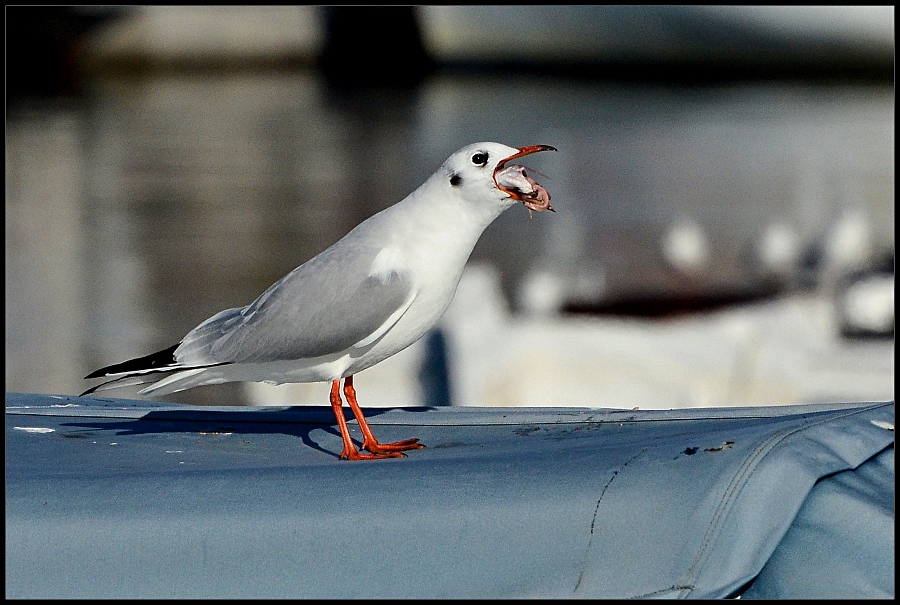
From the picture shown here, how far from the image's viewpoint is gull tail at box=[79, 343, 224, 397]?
1949 mm

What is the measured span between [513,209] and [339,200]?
1468 mm

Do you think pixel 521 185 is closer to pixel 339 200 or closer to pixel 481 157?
pixel 481 157

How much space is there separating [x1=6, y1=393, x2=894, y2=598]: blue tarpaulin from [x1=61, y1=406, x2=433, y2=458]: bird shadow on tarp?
1.35ft

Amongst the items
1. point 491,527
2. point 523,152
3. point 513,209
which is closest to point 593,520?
point 491,527

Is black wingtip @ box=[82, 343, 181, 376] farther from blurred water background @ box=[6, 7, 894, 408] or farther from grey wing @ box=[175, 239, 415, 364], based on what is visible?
blurred water background @ box=[6, 7, 894, 408]

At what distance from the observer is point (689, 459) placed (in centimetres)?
164

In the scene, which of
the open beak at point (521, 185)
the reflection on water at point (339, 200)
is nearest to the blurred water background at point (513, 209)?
the reflection on water at point (339, 200)

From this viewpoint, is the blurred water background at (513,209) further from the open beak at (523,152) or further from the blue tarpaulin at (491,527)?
the blue tarpaulin at (491,527)

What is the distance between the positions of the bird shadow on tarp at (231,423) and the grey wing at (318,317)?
18 cm

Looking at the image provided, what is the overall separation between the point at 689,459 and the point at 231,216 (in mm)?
8590

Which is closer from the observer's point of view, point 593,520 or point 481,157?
point 593,520

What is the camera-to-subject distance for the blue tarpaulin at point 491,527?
1502mm

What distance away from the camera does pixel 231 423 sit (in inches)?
87.4

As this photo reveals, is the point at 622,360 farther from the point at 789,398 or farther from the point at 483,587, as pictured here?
the point at 483,587
